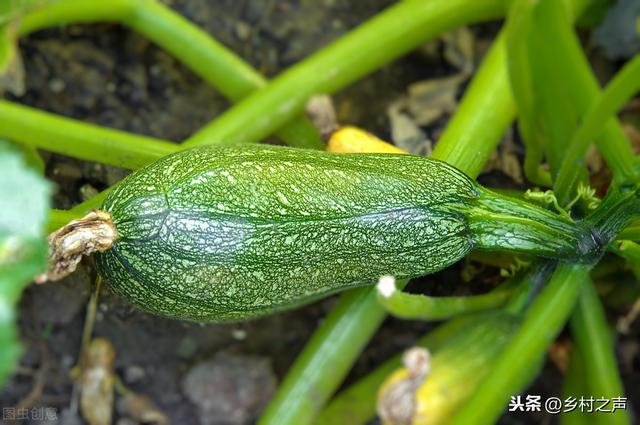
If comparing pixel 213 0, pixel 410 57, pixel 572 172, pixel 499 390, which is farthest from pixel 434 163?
pixel 213 0

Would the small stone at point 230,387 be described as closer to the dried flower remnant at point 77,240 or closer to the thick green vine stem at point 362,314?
the thick green vine stem at point 362,314

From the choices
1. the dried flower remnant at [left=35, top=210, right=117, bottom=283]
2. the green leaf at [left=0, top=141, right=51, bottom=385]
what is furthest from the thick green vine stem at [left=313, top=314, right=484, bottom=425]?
the green leaf at [left=0, top=141, right=51, bottom=385]

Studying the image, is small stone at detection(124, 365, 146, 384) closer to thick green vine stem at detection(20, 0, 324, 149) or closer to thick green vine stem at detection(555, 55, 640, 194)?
thick green vine stem at detection(20, 0, 324, 149)

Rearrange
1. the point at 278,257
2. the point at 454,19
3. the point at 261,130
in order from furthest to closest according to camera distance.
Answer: the point at 454,19 < the point at 261,130 < the point at 278,257

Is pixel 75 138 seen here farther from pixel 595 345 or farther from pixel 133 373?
pixel 595 345

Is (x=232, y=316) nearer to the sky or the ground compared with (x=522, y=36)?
nearer to the ground

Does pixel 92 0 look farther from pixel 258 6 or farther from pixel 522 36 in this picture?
pixel 522 36

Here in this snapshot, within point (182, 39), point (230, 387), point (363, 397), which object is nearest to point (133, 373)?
point (230, 387)
